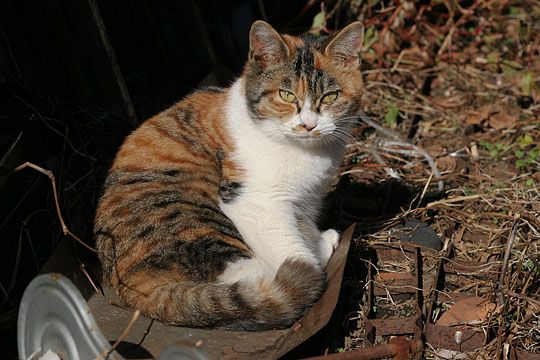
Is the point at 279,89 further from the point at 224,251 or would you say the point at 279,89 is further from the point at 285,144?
the point at 224,251

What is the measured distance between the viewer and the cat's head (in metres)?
3.24

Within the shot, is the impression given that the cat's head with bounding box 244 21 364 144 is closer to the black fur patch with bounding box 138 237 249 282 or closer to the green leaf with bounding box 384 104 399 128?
the black fur patch with bounding box 138 237 249 282

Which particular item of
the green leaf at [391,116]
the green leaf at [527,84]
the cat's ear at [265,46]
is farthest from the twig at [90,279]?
the green leaf at [527,84]

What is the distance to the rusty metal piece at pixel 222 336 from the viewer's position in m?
2.78

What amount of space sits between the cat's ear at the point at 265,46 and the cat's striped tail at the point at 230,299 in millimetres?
1022

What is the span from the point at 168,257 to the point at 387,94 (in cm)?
298

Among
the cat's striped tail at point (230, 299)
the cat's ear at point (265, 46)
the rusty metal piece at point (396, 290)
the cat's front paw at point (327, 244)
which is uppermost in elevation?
the cat's ear at point (265, 46)

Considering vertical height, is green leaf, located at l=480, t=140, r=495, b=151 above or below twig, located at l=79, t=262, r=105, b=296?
below

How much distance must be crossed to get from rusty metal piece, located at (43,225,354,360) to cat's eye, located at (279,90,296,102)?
847 millimetres

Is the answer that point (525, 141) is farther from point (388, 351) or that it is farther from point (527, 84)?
point (388, 351)

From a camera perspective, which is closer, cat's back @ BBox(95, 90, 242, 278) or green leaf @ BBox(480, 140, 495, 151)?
cat's back @ BBox(95, 90, 242, 278)

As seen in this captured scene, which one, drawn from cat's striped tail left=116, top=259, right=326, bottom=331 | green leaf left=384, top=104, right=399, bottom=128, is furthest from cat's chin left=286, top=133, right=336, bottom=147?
green leaf left=384, top=104, right=399, bottom=128

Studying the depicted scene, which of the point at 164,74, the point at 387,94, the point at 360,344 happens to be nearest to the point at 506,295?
the point at 360,344

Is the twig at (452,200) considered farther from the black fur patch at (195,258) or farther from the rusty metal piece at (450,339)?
the black fur patch at (195,258)
